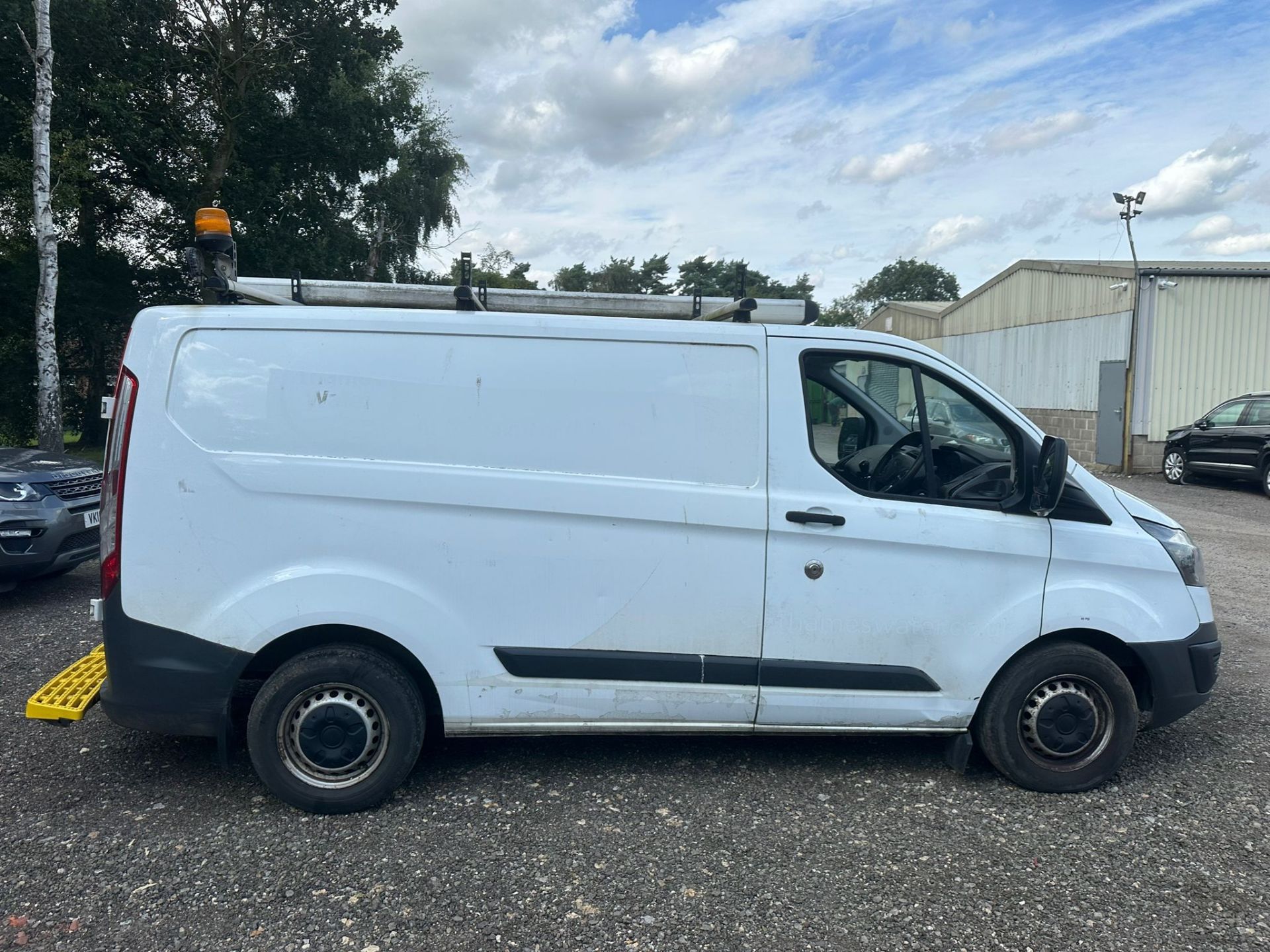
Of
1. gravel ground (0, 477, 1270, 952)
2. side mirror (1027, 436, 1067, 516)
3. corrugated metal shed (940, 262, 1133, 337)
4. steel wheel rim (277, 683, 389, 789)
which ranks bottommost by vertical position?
gravel ground (0, 477, 1270, 952)

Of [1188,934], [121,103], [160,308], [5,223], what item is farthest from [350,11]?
[1188,934]

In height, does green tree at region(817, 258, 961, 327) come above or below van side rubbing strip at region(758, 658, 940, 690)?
above

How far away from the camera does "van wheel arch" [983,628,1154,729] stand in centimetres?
389

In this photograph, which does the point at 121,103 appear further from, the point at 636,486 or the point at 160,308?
the point at 636,486

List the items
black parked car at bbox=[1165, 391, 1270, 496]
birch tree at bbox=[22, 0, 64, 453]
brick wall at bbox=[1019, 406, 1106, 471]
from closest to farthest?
birch tree at bbox=[22, 0, 64, 453], black parked car at bbox=[1165, 391, 1270, 496], brick wall at bbox=[1019, 406, 1106, 471]

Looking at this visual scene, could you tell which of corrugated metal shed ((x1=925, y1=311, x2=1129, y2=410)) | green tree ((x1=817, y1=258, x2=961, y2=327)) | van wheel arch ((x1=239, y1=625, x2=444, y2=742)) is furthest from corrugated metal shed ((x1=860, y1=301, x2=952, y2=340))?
green tree ((x1=817, y1=258, x2=961, y2=327))

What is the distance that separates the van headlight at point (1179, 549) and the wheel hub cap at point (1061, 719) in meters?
0.68

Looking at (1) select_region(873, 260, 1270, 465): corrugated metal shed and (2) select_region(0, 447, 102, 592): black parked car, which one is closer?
(2) select_region(0, 447, 102, 592): black parked car

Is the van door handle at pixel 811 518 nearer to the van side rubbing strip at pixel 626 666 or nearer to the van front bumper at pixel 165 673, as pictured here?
the van side rubbing strip at pixel 626 666

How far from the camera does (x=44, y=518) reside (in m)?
6.55

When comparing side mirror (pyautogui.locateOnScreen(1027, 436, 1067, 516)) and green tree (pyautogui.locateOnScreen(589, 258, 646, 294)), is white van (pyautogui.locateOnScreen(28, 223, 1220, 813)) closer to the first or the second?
side mirror (pyautogui.locateOnScreen(1027, 436, 1067, 516))

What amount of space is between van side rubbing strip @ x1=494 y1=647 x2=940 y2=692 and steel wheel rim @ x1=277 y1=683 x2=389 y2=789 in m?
0.58

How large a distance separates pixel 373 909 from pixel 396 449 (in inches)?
65.5

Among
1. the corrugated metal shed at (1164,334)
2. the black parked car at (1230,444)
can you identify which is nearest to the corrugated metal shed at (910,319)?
the corrugated metal shed at (1164,334)
